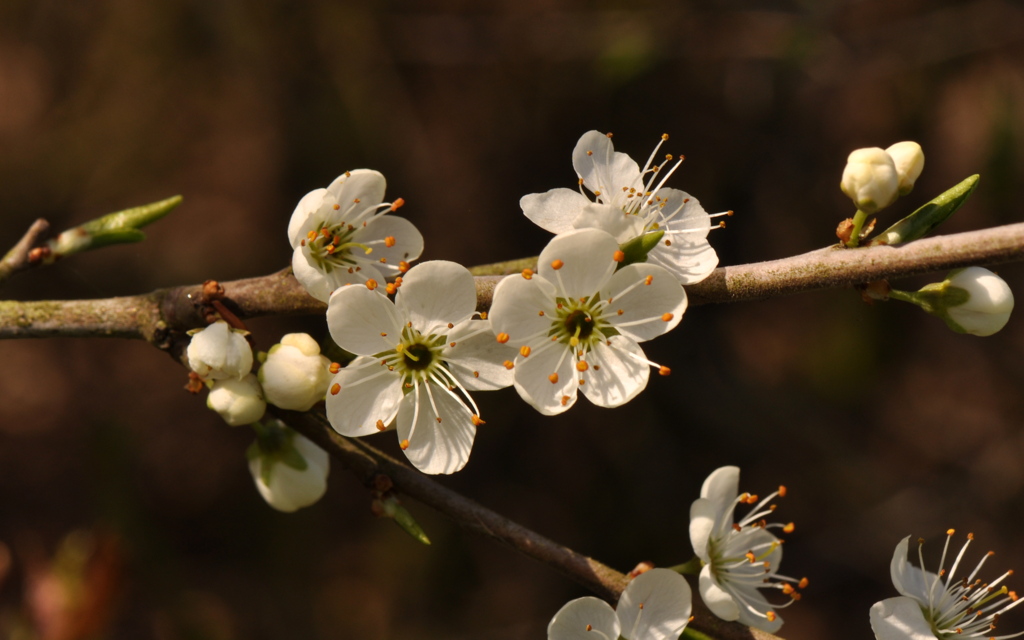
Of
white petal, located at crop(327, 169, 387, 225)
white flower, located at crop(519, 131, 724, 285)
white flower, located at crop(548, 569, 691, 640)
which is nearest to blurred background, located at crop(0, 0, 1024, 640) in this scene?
Result: white flower, located at crop(519, 131, 724, 285)

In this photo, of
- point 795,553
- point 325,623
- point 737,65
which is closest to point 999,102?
point 737,65

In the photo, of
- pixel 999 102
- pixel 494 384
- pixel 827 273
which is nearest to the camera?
pixel 827 273

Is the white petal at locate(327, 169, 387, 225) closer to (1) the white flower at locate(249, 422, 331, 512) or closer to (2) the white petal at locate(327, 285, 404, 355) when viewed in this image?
(2) the white petal at locate(327, 285, 404, 355)

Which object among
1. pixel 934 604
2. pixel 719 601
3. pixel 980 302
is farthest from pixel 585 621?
pixel 980 302

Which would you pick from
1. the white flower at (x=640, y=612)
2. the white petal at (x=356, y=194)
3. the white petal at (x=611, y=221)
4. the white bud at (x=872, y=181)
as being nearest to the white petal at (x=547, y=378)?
the white petal at (x=611, y=221)

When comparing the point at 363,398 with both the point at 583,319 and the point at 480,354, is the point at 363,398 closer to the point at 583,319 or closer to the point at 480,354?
the point at 480,354

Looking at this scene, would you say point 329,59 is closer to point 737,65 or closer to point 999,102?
point 737,65
